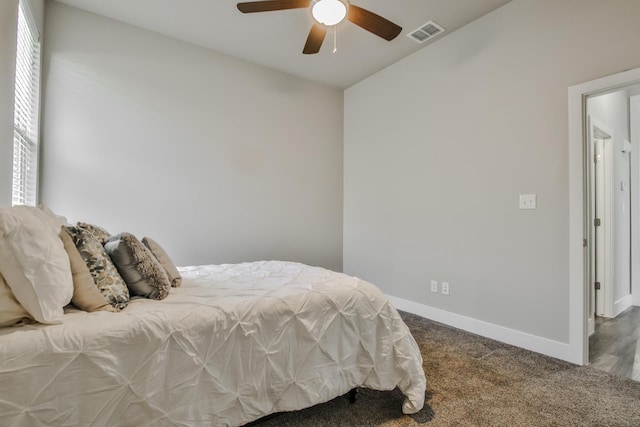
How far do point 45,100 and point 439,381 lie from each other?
3.69 m

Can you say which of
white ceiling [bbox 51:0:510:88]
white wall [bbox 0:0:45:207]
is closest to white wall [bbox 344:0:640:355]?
white ceiling [bbox 51:0:510:88]

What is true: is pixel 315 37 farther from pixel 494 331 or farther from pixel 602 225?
pixel 602 225

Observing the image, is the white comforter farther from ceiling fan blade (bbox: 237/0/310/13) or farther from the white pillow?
ceiling fan blade (bbox: 237/0/310/13)

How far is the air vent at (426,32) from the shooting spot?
302 cm

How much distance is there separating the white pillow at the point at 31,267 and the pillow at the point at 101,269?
166 mm

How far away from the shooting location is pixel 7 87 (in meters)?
1.87

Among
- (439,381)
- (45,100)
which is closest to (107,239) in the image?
(45,100)

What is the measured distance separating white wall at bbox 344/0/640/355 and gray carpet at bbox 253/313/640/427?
40cm

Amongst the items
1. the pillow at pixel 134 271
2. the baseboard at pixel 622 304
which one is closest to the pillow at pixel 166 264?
the pillow at pixel 134 271

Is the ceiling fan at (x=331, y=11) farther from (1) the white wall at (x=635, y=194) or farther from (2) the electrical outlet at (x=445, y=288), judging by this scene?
(1) the white wall at (x=635, y=194)

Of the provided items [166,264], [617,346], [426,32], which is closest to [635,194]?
[617,346]

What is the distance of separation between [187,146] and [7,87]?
152cm

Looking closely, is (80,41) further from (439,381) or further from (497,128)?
(439,381)

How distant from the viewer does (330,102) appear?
4.39 meters
